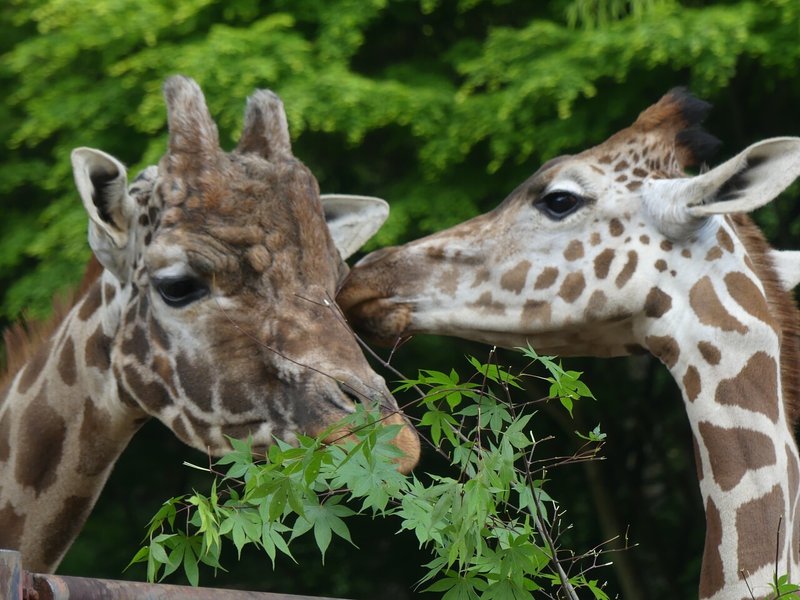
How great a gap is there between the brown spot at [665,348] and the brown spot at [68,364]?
1.72 meters

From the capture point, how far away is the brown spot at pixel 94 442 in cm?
348

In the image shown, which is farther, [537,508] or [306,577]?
[306,577]

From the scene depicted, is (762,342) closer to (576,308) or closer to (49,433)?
(576,308)

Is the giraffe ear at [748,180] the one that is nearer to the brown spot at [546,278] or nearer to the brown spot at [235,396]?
the brown spot at [546,278]

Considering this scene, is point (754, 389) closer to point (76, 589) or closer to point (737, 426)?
point (737, 426)

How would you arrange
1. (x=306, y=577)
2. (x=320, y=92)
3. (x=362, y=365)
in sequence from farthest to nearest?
(x=306, y=577)
(x=320, y=92)
(x=362, y=365)

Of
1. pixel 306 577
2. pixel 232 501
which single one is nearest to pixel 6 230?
pixel 306 577

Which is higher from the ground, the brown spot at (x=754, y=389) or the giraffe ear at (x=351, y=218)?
the giraffe ear at (x=351, y=218)

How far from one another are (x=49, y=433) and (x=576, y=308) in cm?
164

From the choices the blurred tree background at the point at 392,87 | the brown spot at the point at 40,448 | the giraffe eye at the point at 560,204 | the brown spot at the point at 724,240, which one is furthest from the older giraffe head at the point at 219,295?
the blurred tree background at the point at 392,87

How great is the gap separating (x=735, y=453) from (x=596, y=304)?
65 centimetres

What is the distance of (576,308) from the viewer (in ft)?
12.9

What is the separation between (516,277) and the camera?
→ 13.2 feet

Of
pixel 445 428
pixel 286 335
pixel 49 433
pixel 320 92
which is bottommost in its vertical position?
pixel 320 92
